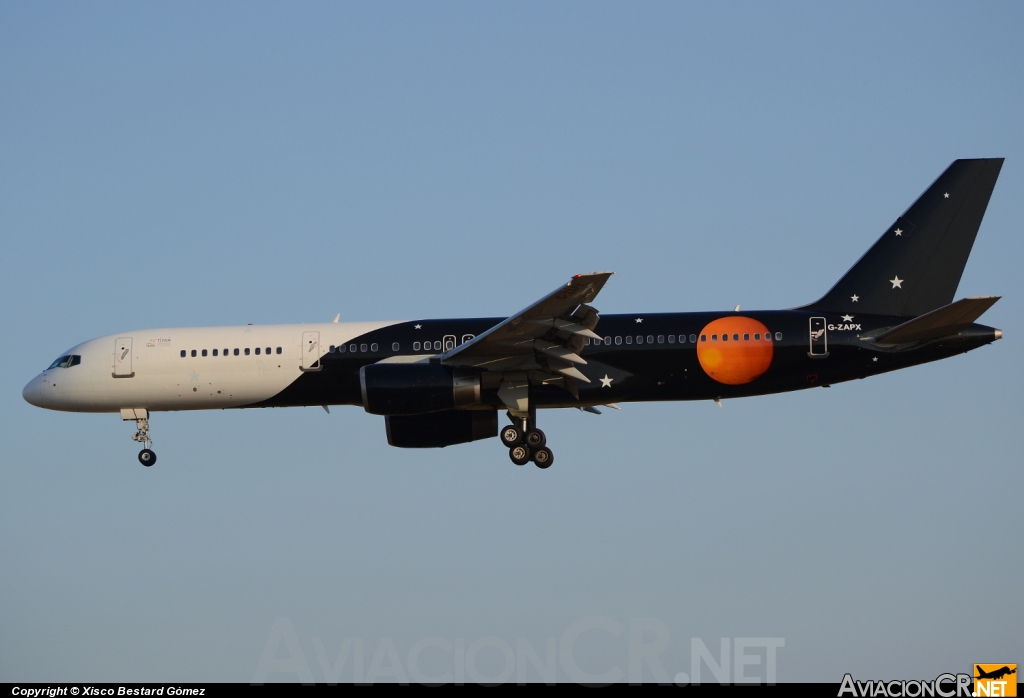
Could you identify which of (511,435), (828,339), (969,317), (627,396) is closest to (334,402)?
(511,435)

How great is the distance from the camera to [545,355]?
114 feet

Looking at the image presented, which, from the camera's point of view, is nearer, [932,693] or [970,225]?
[932,693]

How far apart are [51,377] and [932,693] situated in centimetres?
2586

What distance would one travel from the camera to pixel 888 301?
35969mm

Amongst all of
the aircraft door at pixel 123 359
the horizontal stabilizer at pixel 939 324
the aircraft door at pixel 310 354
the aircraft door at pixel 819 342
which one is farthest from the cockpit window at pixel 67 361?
the horizontal stabilizer at pixel 939 324

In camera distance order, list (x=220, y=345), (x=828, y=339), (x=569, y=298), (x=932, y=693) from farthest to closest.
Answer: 1. (x=220, y=345)
2. (x=828, y=339)
3. (x=569, y=298)
4. (x=932, y=693)

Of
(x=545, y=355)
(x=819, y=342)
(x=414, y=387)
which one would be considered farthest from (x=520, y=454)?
(x=819, y=342)

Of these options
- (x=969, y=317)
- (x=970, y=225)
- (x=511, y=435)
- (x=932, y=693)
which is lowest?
(x=932, y=693)

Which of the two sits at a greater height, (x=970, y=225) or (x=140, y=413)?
(x=970, y=225)

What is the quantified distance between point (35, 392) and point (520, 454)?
14.3m

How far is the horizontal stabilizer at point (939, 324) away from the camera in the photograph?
32.3 metres

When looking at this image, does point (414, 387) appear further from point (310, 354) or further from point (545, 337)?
point (310, 354)

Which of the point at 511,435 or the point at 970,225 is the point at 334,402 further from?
the point at 970,225

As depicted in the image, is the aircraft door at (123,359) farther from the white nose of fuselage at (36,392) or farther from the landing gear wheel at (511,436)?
the landing gear wheel at (511,436)
